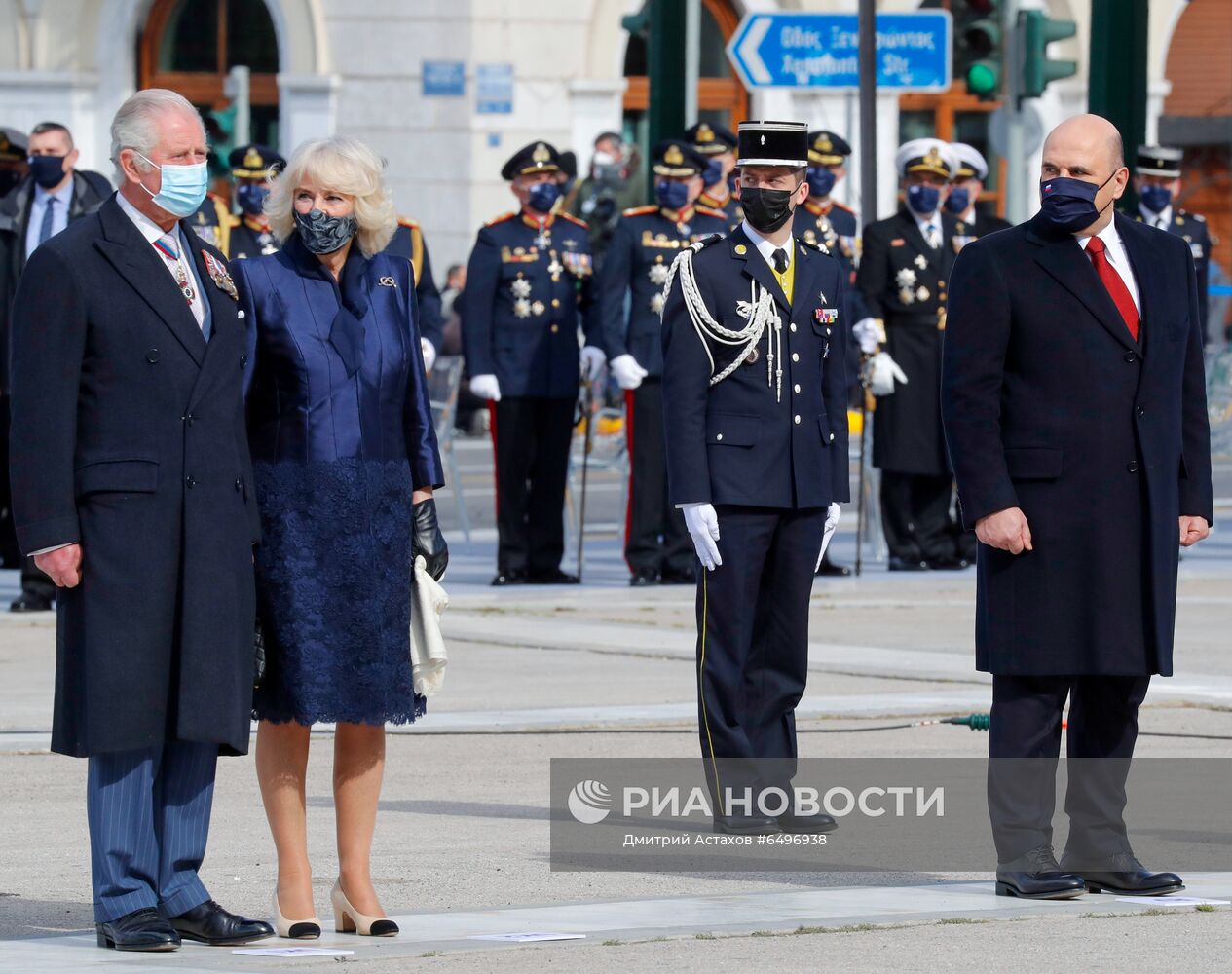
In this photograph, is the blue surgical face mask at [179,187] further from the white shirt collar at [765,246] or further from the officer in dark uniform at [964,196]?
the officer in dark uniform at [964,196]

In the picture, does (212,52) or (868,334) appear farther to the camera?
(212,52)

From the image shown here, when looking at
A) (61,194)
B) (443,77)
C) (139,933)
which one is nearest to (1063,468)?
(139,933)

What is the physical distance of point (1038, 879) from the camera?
23.4 ft

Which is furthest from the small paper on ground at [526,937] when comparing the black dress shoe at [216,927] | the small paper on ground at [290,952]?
the black dress shoe at [216,927]

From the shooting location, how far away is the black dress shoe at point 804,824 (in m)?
8.32

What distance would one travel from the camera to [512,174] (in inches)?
598

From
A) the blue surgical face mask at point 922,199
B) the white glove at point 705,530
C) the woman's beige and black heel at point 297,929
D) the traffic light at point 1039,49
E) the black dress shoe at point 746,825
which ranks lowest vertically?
the woman's beige and black heel at point 297,929

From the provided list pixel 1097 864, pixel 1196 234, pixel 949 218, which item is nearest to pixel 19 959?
pixel 1097 864

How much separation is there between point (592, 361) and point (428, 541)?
27.2ft

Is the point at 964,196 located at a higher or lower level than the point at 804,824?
higher

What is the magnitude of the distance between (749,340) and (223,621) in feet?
8.01

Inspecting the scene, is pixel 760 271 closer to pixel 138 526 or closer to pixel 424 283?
pixel 138 526

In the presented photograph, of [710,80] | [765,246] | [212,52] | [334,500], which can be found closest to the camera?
[334,500]

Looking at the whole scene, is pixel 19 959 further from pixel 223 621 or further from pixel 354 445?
pixel 354 445
